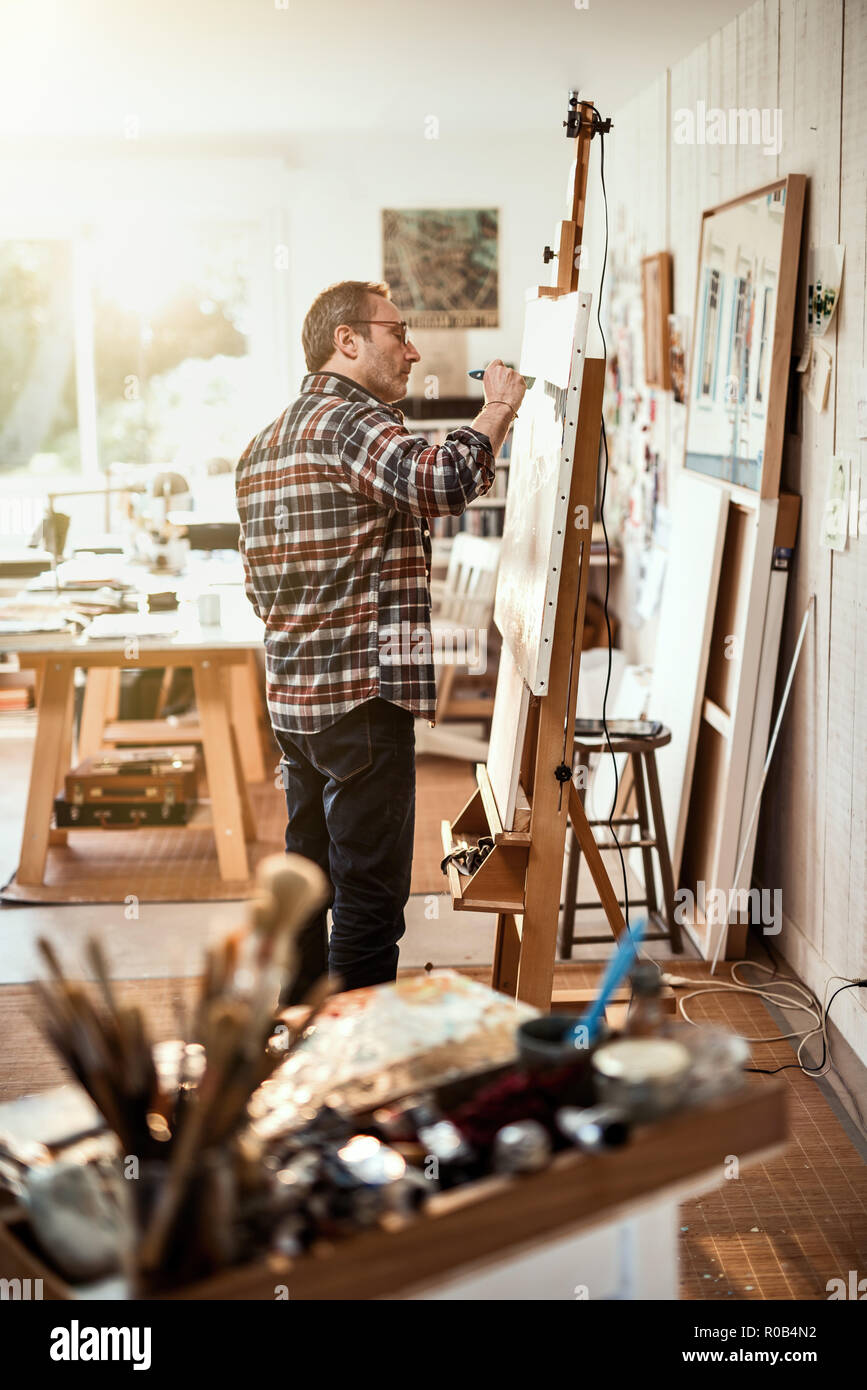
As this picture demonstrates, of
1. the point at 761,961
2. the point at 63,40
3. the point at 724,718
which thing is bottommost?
the point at 761,961

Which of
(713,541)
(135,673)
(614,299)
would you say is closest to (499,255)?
(614,299)

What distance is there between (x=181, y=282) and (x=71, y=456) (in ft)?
3.55

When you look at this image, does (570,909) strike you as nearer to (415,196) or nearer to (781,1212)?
(781,1212)

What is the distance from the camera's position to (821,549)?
3117 millimetres

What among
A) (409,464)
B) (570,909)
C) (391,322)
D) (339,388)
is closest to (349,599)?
(409,464)

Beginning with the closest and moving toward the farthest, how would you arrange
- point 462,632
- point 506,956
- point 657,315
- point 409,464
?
point 409,464 → point 506,956 → point 657,315 → point 462,632

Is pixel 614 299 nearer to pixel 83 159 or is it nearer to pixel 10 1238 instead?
pixel 83 159

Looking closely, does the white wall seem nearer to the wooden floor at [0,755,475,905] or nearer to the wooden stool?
the wooden floor at [0,755,475,905]

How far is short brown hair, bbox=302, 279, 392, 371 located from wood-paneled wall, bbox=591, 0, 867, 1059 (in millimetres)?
1064

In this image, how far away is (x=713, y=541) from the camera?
3621mm

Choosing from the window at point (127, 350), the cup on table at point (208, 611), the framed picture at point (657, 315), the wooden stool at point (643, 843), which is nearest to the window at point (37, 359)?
the window at point (127, 350)

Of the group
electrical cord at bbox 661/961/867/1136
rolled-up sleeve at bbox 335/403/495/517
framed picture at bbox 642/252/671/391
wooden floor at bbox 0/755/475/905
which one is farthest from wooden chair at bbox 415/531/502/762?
rolled-up sleeve at bbox 335/403/495/517

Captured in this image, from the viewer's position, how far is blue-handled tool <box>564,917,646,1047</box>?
1.26 meters

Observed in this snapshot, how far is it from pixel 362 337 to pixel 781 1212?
1.81 metres
